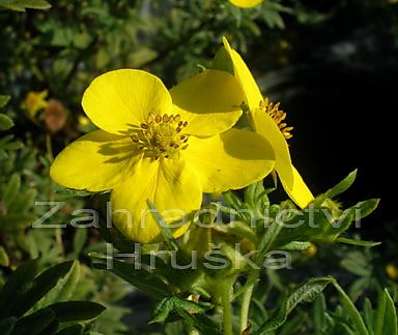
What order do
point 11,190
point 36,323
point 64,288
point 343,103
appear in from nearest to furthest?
point 36,323
point 64,288
point 11,190
point 343,103

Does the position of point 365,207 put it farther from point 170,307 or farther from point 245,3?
point 245,3

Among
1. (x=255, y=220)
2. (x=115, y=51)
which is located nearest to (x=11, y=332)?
(x=255, y=220)

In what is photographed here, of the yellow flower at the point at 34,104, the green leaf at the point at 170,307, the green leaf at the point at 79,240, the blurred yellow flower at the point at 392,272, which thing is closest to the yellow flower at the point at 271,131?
the green leaf at the point at 170,307

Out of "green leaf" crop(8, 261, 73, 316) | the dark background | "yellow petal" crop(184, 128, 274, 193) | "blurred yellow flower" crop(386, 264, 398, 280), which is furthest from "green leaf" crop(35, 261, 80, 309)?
the dark background

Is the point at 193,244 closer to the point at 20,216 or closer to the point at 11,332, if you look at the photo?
the point at 11,332

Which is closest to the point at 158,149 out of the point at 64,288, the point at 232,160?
the point at 232,160

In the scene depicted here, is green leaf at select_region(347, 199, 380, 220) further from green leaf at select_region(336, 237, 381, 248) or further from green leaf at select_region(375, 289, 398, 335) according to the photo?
green leaf at select_region(375, 289, 398, 335)

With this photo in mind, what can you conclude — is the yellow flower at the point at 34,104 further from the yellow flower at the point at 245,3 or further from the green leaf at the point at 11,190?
the yellow flower at the point at 245,3
